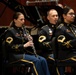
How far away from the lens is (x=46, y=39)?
14.9 feet

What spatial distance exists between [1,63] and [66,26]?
4.22 feet

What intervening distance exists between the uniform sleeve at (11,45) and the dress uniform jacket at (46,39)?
36cm

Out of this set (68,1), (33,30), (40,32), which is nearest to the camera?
(40,32)

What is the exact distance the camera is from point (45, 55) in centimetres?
456

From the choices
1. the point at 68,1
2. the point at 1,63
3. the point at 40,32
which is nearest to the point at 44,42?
the point at 40,32

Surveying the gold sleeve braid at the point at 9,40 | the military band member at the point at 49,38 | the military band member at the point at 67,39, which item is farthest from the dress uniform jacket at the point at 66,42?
the gold sleeve braid at the point at 9,40

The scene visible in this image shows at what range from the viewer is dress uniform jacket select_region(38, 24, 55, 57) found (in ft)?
14.6

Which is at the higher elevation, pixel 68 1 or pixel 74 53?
pixel 68 1

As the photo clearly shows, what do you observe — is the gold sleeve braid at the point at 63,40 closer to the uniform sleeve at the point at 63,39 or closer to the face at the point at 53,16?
the uniform sleeve at the point at 63,39

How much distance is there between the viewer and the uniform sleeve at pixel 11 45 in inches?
170

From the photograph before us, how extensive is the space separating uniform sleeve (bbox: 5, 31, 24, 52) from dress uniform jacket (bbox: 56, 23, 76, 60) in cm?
58

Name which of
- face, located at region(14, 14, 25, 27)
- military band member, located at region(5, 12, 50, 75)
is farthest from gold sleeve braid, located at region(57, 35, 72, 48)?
face, located at region(14, 14, 25, 27)

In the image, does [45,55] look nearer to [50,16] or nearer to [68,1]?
[50,16]

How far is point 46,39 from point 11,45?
22.9 inches
